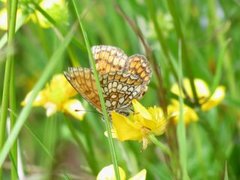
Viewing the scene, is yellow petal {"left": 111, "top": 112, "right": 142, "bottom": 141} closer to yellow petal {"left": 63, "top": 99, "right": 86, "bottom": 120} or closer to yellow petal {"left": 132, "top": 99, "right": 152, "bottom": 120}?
yellow petal {"left": 132, "top": 99, "right": 152, "bottom": 120}

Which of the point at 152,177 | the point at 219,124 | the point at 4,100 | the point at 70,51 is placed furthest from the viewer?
A: the point at 219,124

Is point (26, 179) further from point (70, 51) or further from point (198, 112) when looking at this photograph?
point (198, 112)

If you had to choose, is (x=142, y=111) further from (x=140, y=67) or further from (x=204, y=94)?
(x=204, y=94)

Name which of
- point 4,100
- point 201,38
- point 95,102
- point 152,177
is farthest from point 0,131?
point 201,38

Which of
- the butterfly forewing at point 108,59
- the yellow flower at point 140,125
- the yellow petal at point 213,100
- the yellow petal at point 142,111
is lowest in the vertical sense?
the yellow petal at point 213,100

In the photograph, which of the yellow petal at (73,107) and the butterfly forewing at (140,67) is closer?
the butterfly forewing at (140,67)

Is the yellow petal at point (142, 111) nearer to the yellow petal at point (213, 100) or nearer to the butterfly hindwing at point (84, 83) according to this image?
the butterfly hindwing at point (84, 83)

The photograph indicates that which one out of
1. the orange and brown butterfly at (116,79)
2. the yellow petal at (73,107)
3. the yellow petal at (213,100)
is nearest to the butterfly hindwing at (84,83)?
the orange and brown butterfly at (116,79)
